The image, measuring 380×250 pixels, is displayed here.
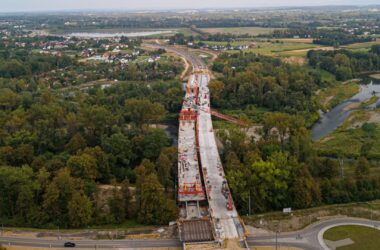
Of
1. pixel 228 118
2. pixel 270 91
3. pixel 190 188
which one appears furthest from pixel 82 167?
pixel 270 91

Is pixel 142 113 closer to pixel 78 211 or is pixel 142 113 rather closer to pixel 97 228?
pixel 78 211

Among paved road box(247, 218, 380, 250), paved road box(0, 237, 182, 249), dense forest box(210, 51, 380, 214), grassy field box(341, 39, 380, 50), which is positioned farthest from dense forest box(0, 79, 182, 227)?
grassy field box(341, 39, 380, 50)

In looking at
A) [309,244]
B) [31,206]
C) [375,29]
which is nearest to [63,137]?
[31,206]

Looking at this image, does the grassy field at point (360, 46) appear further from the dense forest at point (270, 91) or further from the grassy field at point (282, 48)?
the dense forest at point (270, 91)

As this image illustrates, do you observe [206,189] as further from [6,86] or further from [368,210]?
[6,86]

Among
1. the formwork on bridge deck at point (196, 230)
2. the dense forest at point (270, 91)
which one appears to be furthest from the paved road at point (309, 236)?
the dense forest at point (270, 91)
